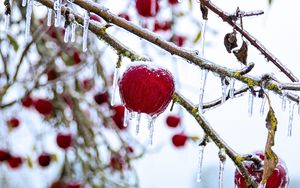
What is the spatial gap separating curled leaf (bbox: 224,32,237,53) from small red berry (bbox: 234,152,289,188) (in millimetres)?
124

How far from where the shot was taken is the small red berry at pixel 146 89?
0.77 metres

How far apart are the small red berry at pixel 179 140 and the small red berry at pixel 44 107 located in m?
0.42

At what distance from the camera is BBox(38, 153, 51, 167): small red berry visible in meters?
2.08

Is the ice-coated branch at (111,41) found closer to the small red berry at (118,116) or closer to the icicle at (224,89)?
the icicle at (224,89)

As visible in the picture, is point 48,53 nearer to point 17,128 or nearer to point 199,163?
point 17,128

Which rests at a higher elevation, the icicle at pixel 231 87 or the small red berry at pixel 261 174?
the icicle at pixel 231 87

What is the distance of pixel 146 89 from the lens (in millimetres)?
780

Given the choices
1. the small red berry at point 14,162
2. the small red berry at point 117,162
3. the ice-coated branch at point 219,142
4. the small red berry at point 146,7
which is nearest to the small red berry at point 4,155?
the small red berry at point 14,162

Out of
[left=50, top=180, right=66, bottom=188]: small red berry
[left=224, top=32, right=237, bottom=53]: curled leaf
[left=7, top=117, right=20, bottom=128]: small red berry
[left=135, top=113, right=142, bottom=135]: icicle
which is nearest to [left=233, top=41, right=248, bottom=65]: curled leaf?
[left=224, top=32, right=237, bottom=53]: curled leaf

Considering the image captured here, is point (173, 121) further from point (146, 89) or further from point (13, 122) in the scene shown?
point (146, 89)

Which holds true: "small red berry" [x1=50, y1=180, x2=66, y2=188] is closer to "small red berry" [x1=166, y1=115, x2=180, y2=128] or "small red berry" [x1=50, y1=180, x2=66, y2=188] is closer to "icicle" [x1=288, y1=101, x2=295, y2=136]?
"small red berry" [x1=166, y1=115, x2=180, y2=128]

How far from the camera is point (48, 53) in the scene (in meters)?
1.76

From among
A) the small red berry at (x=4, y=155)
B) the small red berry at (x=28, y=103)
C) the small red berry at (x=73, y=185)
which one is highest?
the small red berry at (x=28, y=103)

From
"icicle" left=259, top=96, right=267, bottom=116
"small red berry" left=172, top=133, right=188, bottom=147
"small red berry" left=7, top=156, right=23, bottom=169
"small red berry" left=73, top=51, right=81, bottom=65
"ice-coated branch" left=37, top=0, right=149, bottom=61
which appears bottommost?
"small red berry" left=7, top=156, right=23, bottom=169
